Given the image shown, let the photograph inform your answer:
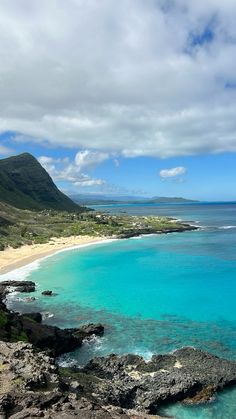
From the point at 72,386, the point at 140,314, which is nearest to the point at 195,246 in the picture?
the point at 140,314

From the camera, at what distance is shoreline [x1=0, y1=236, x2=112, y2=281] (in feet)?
266

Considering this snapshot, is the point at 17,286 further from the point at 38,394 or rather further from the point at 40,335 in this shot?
the point at 38,394

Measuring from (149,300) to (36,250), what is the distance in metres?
51.5

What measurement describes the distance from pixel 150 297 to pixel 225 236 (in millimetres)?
80890

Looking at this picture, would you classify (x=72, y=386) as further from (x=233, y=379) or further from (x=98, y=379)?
(x=233, y=379)

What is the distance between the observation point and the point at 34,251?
97.8 m

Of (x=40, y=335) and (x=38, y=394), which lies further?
(x=40, y=335)

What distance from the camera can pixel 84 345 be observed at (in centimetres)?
3775

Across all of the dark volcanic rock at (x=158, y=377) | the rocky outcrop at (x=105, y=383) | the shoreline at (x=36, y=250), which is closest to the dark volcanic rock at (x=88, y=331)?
the dark volcanic rock at (x=158, y=377)

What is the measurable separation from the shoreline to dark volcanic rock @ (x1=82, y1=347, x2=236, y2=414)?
152ft

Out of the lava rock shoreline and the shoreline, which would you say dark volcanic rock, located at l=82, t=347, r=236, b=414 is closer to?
the lava rock shoreline

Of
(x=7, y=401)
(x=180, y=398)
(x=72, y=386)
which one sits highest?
(x=7, y=401)

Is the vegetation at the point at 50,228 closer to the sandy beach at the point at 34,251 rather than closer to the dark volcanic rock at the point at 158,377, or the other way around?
the sandy beach at the point at 34,251

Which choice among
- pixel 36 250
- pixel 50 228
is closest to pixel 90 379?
pixel 36 250
